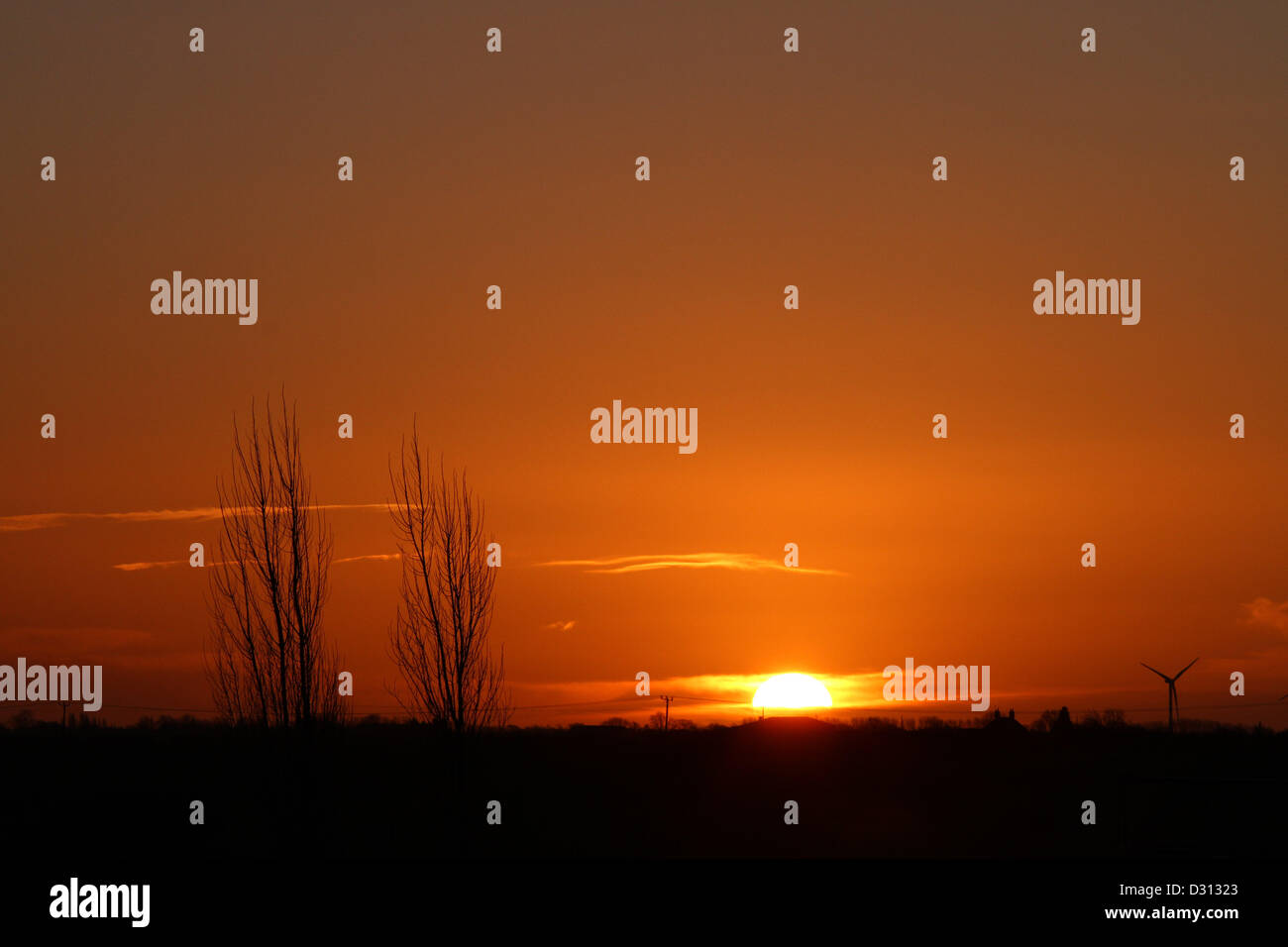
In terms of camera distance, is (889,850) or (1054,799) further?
(1054,799)

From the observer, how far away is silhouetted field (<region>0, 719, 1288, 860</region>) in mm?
35750

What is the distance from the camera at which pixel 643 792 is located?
67.1m

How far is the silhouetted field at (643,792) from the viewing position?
35750 mm

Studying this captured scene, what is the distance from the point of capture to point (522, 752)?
84.0m
